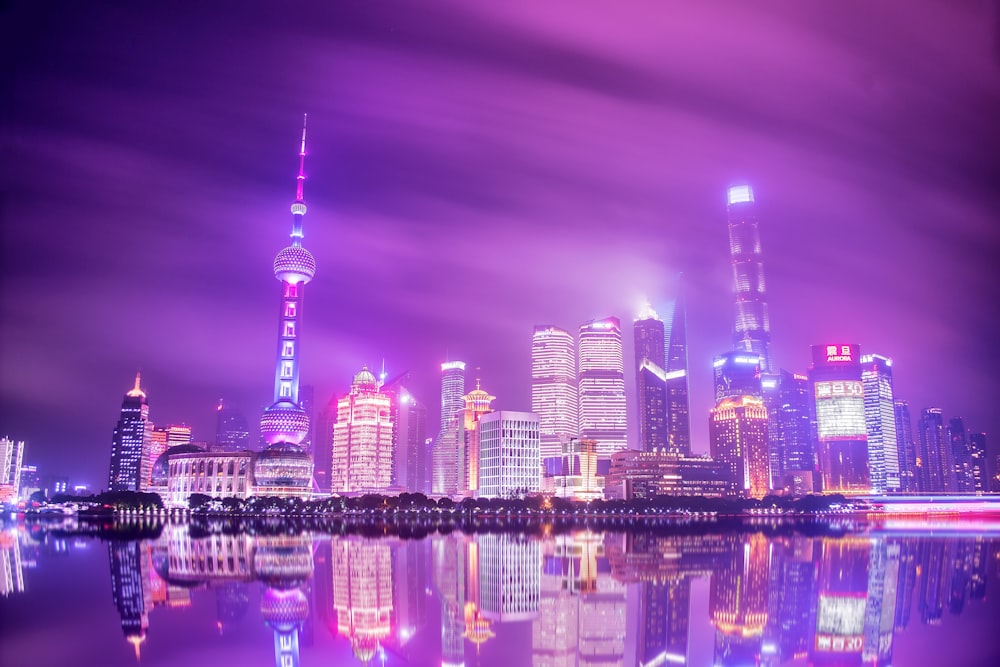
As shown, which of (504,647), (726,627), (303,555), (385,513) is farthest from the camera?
(385,513)

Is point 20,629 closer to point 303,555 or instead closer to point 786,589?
point 303,555

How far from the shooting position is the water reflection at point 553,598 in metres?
28.8

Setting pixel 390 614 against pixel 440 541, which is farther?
pixel 440 541

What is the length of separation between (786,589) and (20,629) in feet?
131

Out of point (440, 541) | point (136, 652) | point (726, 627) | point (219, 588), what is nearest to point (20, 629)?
point (136, 652)

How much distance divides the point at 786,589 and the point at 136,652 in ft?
114

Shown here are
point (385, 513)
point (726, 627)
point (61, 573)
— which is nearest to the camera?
point (726, 627)

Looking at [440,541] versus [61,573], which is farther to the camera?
[440,541]

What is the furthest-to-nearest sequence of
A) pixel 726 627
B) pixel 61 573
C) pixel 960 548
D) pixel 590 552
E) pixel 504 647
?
1. pixel 960 548
2. pixel 590 552
3. pixel 61 573
4. pixel 726 627
5. pixel 504 647

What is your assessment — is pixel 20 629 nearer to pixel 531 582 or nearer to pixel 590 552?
pixel 531 582

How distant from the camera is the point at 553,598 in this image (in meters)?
39.5

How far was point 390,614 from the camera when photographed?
3578cm

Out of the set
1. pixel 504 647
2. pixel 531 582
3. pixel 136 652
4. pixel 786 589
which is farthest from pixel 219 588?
pixel 786 589

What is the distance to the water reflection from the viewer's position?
28.8 meters
